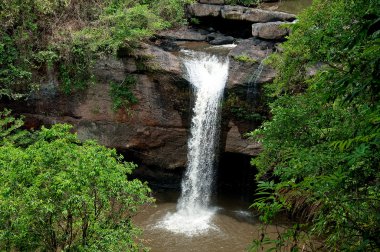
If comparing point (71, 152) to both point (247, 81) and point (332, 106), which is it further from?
point (247, 81)

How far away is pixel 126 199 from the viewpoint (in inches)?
245

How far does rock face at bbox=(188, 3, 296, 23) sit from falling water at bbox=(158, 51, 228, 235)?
3.41 metres

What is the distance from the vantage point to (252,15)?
49.6 feet

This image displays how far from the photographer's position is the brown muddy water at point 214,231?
32.8 feet

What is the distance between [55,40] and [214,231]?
8602 millimetres

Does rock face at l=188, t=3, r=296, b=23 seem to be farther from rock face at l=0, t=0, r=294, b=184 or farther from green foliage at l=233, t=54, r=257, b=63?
green foliage at l=233, t=54, r=257, b=63

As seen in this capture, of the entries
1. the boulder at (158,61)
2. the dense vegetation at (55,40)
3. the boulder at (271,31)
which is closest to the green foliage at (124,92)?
the boulder at (158,61)

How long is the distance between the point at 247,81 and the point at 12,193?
322 inches

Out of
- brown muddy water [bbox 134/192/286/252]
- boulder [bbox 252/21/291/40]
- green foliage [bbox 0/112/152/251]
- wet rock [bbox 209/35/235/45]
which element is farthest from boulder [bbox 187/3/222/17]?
green foliage [bbox 0/112/152/251]

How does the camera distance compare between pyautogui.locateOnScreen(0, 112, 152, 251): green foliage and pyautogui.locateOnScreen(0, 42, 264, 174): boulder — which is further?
pyautogui.locateOnScreen(0, 42, 264, 174): boulder

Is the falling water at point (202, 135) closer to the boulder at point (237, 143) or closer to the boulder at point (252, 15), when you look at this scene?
the boulder at point (237, 143)

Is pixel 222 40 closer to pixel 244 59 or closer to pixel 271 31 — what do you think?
pixel 271 31

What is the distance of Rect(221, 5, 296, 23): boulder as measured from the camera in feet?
47.1

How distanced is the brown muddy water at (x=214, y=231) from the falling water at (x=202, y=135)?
45 cm
